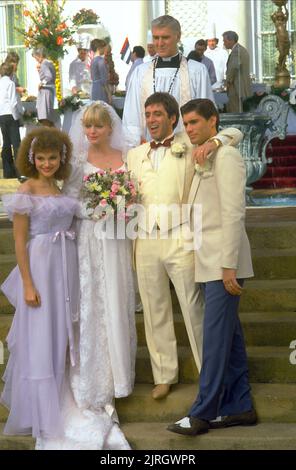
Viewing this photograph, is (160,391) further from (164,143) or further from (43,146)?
(43,146)

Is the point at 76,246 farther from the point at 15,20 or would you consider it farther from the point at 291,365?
the point at 15,20

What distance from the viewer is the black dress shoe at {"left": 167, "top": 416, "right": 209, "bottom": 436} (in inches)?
216

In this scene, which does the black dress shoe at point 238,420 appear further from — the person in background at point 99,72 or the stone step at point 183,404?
the person in background at point 99,72

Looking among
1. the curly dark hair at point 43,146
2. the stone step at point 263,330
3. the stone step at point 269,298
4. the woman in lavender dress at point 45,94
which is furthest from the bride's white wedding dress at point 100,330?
the woman in lavender dress at point 45,94

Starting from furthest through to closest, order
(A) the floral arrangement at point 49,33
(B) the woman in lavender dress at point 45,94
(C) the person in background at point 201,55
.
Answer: (A) the floral arrangement at point 49,33, (C) the person in background at point 201,55, (B) the woman in lavender dress at point 45,94

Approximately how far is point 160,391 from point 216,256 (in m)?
0.92

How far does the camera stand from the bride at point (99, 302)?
227 inches

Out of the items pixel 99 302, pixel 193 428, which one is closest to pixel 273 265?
pixel 99 302

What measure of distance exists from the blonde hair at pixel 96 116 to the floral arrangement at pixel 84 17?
1329 centimetres

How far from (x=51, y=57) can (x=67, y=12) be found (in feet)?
7.07

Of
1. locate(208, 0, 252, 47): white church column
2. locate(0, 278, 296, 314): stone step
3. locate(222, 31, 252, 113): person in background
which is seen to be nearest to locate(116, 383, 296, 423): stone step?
locate(0, 278, 296, 314): stone step

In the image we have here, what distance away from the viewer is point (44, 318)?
18.8ft

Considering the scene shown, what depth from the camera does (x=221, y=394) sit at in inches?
220

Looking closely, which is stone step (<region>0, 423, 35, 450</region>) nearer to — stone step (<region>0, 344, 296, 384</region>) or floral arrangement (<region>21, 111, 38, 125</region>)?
stone step (<region>0, 344, 296, 384</region>)
